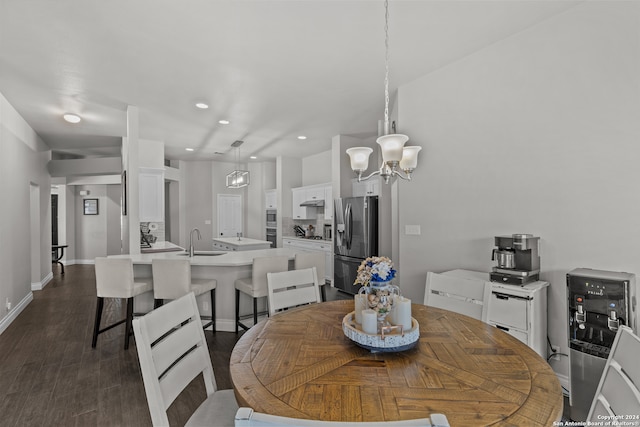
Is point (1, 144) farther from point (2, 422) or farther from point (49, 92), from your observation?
point (2, 422)

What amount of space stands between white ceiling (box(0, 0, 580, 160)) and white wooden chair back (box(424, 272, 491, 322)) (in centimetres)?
187

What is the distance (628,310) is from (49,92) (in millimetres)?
5608

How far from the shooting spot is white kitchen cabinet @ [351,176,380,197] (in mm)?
5371

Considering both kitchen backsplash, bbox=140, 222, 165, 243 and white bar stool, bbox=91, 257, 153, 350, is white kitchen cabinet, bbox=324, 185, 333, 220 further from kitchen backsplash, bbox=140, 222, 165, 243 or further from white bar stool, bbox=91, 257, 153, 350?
white bar stool, bbox=91, 257, 153, 350

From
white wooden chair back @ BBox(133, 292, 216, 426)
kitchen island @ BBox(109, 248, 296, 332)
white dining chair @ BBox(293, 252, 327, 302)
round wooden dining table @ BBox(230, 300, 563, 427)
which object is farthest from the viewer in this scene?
kitchen island @ BBox(109, 248, 296, 332)

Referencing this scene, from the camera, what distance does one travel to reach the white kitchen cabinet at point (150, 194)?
227 inches

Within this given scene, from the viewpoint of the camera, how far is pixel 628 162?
2.26m

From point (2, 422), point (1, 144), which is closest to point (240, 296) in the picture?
point (2, 422)

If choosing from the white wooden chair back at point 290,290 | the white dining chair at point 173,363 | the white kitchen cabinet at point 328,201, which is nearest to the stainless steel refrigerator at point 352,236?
the white kitchen cabinet at point 328,201

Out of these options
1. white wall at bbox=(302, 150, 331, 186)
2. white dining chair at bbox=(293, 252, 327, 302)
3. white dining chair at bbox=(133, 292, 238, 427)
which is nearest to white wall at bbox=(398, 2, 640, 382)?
white dining chair at bbox=(293, 252, 327, 302)

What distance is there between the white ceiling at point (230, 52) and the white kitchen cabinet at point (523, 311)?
5.94 ft

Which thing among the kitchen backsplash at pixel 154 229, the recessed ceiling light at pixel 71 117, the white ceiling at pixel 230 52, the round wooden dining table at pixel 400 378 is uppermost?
the white ceiling at pixel 230 52

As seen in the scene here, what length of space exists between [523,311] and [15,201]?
5.96m

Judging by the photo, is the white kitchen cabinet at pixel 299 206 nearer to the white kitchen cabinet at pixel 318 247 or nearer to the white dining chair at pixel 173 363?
the white kitchen cabinet at pixel 318 247
